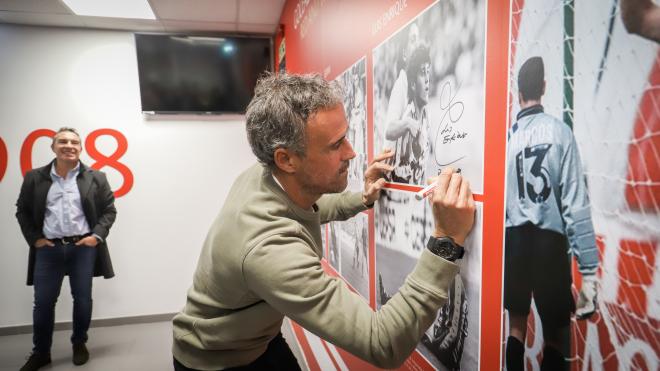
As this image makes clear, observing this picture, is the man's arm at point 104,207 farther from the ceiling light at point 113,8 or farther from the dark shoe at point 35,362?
the ceiling light at point 113,8

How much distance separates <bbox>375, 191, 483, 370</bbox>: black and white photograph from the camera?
86 centimetres

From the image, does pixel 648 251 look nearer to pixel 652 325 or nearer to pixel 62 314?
pixel 652 325

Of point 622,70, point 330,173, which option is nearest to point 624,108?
point 622,70

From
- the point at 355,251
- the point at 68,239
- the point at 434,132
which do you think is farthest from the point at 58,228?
the point at 434,132

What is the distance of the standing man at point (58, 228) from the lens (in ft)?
8.48

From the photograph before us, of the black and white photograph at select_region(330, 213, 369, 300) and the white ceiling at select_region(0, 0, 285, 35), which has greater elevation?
the white ceiling at select_region(0, 0, 285, 35)

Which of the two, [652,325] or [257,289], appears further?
[257,289]

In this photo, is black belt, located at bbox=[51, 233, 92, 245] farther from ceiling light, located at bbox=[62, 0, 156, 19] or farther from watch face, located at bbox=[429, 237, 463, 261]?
watch face, located at bbox=[429, 237, 463, 261]

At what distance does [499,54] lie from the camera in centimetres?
73

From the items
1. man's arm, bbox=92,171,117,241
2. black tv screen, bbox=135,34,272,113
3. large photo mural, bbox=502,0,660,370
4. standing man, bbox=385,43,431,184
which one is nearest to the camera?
large photo mural, bbox=502,0,660,370

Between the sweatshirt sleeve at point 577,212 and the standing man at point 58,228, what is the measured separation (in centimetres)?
289

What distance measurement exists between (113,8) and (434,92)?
2.95 metres

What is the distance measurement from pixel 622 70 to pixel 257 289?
0.72 meters
